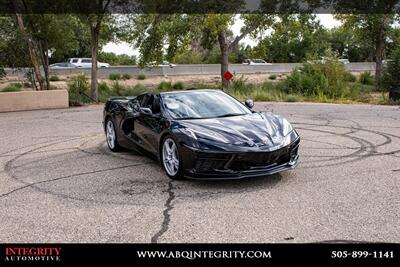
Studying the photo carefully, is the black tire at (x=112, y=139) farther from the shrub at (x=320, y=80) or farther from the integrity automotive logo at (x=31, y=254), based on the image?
the shrub at (x=320, y=80)

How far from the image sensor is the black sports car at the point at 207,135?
19.8 ft

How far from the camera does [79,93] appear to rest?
24172mm

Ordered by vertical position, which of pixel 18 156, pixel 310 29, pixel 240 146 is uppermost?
pixel 310 29

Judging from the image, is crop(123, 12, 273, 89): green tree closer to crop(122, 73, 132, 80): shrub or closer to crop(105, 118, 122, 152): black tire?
crop(122, 73, 132, 80): shrub

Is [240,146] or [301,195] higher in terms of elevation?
[240,146]

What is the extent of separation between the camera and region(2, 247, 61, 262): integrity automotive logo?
149 inches

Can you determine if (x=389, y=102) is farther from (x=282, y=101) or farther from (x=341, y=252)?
(x=341, y=252)

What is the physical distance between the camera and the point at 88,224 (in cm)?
487

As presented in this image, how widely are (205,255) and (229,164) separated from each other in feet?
7.42

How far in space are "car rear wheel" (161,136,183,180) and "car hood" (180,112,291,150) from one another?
1.08 ft

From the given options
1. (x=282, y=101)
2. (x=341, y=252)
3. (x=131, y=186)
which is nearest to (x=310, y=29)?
(x=282, y=101)

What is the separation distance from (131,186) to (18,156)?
11.7ft

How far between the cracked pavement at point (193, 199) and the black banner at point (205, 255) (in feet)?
1.02

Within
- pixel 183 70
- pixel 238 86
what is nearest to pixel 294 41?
pixel 183 70
